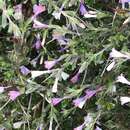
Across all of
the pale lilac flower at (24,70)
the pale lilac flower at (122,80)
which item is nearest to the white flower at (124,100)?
the pale lilac flower at (122,80)

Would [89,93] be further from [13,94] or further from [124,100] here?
[13,94]

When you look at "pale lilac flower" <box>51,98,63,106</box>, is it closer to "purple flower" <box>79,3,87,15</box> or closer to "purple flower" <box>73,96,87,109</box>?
"purple flower" <box>73,96,87,109</box>

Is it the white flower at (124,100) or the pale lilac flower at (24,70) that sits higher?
the pale lilac flower at (24,70)

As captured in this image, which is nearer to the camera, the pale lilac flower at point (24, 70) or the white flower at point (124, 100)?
the white flower at point (124, 100)

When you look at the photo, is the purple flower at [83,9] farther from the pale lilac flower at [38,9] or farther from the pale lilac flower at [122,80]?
the pale lilac flower at [122,80]

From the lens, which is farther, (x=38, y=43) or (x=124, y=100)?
(x=38, y=43)

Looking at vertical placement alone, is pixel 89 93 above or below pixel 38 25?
below

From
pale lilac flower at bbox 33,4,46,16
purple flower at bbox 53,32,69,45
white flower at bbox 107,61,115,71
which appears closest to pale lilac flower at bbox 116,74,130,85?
white flower at bbox 107,61,115,71

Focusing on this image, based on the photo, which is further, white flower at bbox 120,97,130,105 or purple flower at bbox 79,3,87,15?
purple flower at bbox 79,3,87,15

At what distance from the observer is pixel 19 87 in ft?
4.53

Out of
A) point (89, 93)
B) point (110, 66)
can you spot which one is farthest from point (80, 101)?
point (110, 66)

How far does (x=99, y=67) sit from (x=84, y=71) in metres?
0.05

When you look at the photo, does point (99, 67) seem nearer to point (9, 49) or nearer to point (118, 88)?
point (118, 88)


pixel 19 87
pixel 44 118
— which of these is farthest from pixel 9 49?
pixel 44 118
